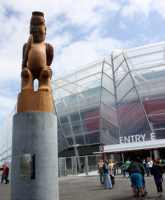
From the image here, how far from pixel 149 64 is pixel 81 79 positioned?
338 inches

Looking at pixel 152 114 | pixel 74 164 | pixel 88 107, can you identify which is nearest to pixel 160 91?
pixel 152 114

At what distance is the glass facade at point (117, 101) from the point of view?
122 feet

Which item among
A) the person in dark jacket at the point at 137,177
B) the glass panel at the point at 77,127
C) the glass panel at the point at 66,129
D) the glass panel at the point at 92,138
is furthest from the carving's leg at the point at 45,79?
the glass panel at the point at 66,129

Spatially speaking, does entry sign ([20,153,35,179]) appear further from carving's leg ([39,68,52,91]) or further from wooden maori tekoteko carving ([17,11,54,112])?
carving's leg ([39,68,52,91])

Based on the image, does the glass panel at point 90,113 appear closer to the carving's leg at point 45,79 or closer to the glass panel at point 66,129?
the glass panel at point 66,129

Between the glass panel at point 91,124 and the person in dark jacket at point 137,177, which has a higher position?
the glass panel at point 91,124

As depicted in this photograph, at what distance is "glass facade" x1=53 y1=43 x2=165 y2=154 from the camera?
37.2m

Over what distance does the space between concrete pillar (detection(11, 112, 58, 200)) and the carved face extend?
2.38 m

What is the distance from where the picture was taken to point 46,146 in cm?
902

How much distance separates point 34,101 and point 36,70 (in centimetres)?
116

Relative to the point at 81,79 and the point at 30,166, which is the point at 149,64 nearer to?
the point at 81,79

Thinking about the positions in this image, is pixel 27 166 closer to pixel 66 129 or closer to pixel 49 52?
pixel 49 52

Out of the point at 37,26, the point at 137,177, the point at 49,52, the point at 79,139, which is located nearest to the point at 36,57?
the point at 49,52

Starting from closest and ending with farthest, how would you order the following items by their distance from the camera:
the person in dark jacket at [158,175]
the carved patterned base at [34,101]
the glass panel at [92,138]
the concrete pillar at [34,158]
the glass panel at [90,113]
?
the concrete pillar at [34,158]
the carved patterned base at [34,101]
the person in dark jacket at [158,175]
the glass panel at [92,138]
the glass panel at [90,113]
